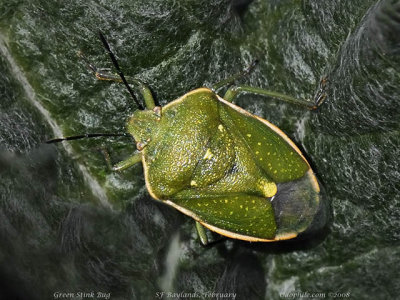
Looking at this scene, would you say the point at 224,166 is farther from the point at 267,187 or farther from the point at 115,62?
the point at 115,62

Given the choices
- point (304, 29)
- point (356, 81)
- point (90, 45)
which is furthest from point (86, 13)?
point (356, 81)

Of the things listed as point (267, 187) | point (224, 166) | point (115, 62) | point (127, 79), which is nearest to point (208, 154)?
point (224, 166)

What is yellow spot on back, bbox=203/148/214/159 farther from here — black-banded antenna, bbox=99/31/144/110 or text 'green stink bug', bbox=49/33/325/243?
black-banded antenna, bbox=99/31/144/110

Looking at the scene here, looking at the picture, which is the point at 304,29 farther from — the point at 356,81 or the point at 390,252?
the point at 390,252

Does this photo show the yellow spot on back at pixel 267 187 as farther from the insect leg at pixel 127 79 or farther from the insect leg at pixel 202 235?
the insect leg at pixel 127 79

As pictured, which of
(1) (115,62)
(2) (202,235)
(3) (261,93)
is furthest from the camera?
(2) (202,235)

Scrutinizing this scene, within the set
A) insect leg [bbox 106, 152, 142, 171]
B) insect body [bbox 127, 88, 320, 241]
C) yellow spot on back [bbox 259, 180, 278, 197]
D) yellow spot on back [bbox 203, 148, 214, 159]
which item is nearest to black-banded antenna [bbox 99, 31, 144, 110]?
insect body [bbox 127, 88, 320, 241]
